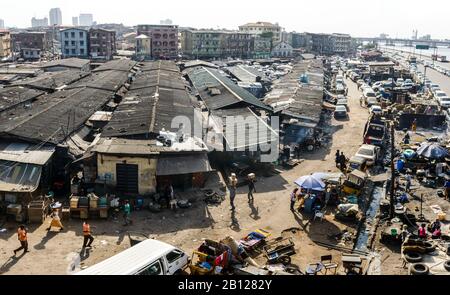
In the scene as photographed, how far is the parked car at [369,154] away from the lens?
88.9ft

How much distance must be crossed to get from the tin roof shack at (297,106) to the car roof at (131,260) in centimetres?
1979

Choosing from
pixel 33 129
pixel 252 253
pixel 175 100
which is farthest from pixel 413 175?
pixel 33 129

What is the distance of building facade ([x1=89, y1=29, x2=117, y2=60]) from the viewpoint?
89.5m

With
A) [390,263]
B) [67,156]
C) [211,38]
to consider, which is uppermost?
[211,38]

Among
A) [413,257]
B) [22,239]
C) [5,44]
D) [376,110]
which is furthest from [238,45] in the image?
[22,239]

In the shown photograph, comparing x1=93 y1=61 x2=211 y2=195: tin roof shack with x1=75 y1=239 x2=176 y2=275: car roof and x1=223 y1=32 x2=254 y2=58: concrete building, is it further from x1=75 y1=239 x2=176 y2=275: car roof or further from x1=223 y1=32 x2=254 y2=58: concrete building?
x1=223 y1=32 x2=254 y2=58: concrete building

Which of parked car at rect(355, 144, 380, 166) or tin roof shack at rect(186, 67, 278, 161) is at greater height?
tin roof shack at rect(186, 67, 278, 161)

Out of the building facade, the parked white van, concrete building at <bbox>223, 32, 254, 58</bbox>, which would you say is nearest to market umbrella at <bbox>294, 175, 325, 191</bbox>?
the parked white van

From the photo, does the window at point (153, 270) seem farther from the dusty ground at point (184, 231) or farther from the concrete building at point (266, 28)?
the concrete building at point (266, 28)

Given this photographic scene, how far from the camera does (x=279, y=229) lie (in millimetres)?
18547

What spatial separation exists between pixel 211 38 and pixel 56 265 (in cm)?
8951

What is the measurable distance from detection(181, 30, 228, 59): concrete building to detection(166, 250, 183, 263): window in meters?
87.5

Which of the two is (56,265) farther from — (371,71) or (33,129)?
(371,71)

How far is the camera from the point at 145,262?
40.6 ft
